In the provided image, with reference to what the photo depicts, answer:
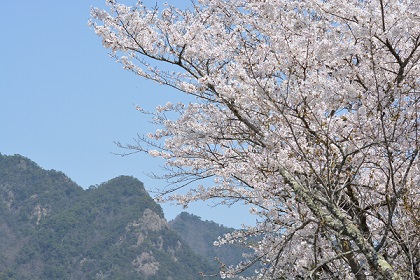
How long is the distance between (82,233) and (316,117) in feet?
391

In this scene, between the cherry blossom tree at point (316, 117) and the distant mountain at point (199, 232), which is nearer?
the cherry blossom tree at point (316, 117)

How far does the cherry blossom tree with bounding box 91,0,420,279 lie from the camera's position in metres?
4.59

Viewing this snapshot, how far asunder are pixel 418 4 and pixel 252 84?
1.52 meters

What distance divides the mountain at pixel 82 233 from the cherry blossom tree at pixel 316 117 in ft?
306

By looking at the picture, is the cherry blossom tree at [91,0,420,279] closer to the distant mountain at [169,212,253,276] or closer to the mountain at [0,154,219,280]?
the mountain at [0,154,219,280]

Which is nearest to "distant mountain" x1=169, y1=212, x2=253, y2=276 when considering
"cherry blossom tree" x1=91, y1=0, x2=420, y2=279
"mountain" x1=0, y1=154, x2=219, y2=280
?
"mountain" x1=0, y1=154, x2=219, y2=280

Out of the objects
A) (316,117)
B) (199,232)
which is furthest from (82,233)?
(316,117)

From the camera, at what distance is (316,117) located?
472 cm

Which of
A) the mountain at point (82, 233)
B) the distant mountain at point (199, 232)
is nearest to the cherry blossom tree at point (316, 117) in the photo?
the mountain at point (82, 233)

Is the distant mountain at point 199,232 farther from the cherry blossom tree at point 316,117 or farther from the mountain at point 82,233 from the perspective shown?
the cherry blossom tree at point 316,117

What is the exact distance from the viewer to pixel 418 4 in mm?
4602

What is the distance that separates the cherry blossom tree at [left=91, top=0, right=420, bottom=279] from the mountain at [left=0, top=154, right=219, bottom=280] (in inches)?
3671

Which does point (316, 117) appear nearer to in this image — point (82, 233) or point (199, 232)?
point (82, 233)

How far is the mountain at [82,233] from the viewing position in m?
107
